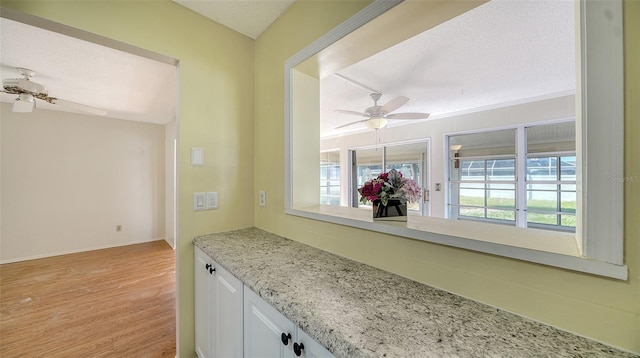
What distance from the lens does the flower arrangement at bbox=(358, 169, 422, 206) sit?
110cm

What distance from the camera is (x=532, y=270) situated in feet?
2.23

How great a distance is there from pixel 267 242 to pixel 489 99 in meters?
3.90

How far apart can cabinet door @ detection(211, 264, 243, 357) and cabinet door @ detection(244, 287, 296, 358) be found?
0.07m

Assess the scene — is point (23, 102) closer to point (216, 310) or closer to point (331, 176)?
point (216, 310)

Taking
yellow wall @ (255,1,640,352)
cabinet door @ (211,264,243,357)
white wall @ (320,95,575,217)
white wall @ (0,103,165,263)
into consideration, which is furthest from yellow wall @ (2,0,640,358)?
white wall @ (0,103,165,263)

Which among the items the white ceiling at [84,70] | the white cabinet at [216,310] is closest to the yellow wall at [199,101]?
the white cabinet at [216,310]

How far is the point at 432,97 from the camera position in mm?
3389

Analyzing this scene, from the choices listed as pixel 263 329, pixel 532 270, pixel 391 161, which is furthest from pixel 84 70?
pixel 391 161

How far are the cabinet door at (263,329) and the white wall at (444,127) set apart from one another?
425 centimetres

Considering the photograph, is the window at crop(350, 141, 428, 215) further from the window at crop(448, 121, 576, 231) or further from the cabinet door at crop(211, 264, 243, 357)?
the cabinet door at crop(211, 264, 243, 357)

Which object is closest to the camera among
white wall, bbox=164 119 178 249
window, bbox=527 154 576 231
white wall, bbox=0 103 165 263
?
window, bbox=527 154 576 231

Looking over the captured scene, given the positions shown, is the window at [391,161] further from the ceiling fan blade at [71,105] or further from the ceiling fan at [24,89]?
the ceiling fan at [24,89]

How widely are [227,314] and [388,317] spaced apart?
0.86 meters

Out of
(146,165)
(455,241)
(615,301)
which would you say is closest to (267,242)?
(455,241)
